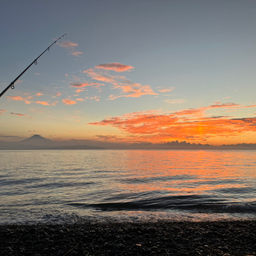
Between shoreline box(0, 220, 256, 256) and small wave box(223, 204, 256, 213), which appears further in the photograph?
small wave box(223, 204, 256, 213)

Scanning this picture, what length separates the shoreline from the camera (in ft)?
22.6

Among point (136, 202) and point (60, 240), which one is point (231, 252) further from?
point (136, 202)

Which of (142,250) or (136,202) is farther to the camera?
(136,202)

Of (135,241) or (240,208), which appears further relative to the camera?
(240,208)

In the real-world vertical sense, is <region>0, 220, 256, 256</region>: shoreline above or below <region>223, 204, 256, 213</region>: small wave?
above

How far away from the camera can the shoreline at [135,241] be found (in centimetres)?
688

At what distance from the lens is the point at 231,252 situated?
6633 millimetres

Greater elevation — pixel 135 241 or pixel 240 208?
pixel 135 241

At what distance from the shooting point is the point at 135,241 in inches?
310

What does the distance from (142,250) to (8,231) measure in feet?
22.0

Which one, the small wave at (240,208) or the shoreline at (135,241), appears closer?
the shoreline at (135,241)

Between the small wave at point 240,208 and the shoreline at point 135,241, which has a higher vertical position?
the shoreline at point 135,241

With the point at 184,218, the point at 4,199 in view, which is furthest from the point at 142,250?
the point at 4,199

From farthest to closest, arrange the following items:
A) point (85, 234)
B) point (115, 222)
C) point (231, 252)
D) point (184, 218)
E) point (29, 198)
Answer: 1. point (29, 198)
2. point (184, 218)
3. point (115, 222)
4. point (85, 234)
5. point (231, 252)
